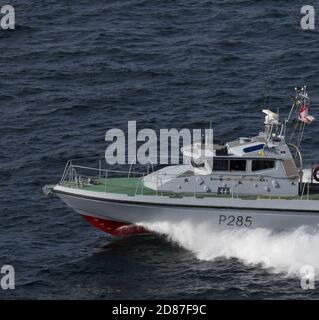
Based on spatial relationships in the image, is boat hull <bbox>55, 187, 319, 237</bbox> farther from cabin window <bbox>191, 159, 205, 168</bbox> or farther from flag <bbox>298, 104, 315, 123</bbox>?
flag <bbox>298, 104, 315, 123</bbox>

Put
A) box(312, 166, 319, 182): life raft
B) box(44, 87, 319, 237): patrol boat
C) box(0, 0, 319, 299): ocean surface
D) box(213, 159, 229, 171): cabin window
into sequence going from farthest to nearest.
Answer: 1. box(312, 166, 319, 182): life raft
2. box(213, 159, 229, 171): cabin window
3. box(44, 87, 319, 237): patrol boat
4. box(0, 0, 319, 299): ocean surface

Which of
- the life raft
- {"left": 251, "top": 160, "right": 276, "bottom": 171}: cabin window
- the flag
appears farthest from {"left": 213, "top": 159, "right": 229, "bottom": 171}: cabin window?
the life raft

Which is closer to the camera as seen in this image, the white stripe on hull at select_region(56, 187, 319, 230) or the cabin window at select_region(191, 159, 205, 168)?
the white stripe on hull at select_region(56, 187, 319, 230)

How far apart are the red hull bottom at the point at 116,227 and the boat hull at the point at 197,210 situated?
166mm

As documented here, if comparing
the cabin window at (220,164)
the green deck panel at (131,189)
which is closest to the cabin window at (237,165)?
the cabin window at (220,164)

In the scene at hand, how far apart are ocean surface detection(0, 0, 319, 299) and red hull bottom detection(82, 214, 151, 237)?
0.52 metres

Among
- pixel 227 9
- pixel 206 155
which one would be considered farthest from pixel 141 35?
pixel 206 155

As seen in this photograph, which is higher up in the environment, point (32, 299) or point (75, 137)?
point (75, 137)

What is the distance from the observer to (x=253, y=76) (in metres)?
68.5

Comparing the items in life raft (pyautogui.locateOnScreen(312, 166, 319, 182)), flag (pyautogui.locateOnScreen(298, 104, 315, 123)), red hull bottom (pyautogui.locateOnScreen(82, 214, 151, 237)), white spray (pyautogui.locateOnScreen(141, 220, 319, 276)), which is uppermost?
flag (pyautogui.locateOnScreen(298, 104, 315, 123))

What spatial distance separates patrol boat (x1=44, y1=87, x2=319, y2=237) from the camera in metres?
47.9

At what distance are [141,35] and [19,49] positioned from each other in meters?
8.42

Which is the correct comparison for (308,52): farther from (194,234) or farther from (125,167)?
(194,234)

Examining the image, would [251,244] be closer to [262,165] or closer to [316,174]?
[262,165]
